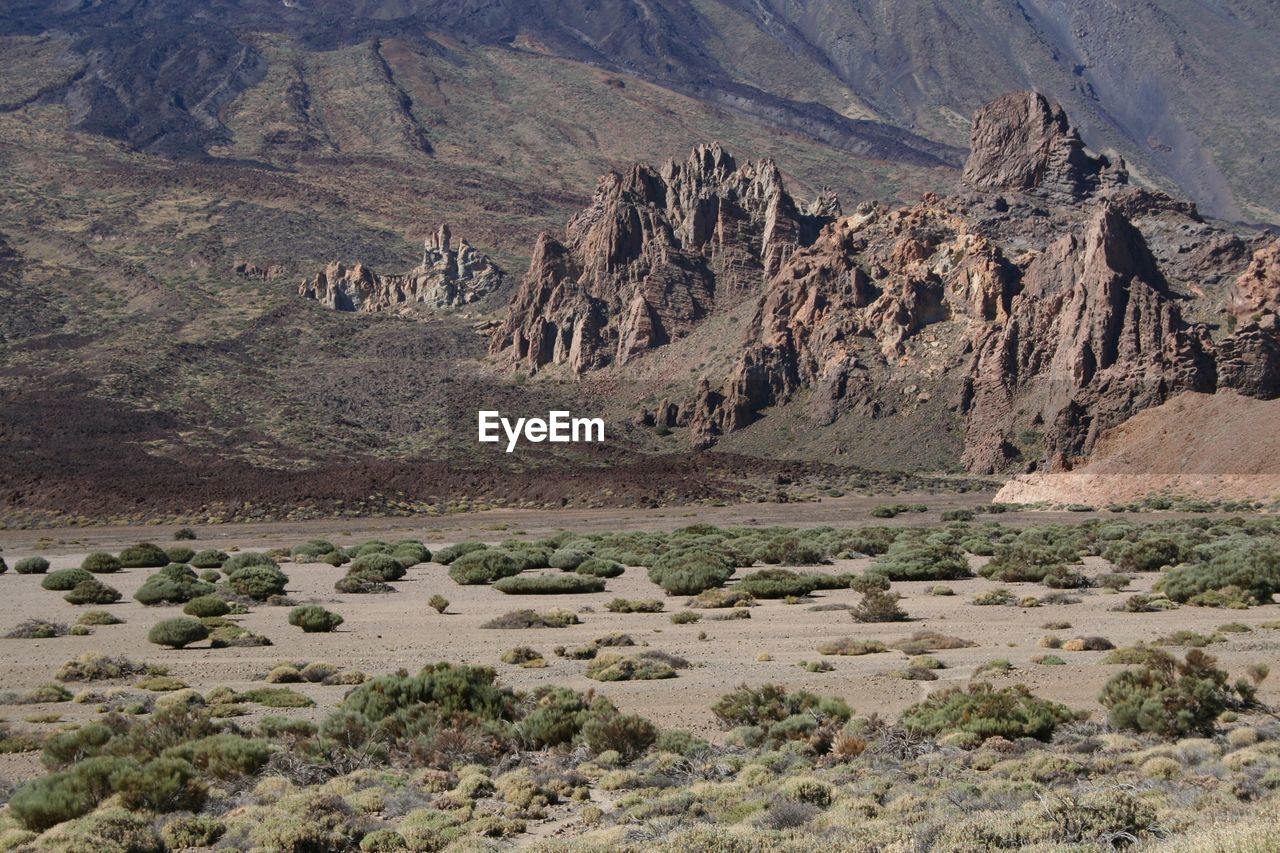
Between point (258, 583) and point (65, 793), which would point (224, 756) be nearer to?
point (65, 793)

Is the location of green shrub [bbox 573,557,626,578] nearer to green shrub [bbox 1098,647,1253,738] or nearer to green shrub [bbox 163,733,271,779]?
green shrub [bbox 1098,647,1253,738]

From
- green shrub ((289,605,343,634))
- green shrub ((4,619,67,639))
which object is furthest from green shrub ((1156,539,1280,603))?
green shrub ((4,619,67,639))

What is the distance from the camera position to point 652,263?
110m

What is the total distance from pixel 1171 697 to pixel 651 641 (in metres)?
9.61

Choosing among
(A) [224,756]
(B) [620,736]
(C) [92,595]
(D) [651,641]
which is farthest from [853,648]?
(C) [92,595]

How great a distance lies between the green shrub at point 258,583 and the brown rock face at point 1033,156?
85141 mm

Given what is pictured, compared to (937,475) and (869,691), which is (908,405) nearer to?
(937,475)

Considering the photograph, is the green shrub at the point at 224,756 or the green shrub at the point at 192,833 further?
the green shrub at the point at 224,756

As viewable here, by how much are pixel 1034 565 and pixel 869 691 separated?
16.5 metres

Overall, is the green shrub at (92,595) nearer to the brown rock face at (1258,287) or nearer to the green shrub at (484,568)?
the green shrub at (484,568)

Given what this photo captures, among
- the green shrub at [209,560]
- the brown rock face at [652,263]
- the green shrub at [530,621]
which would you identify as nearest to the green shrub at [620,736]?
the green shrub at [530,621]

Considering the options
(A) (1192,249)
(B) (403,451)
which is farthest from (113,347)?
(A) (1192,249)

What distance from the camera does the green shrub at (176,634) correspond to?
2166 centimetres

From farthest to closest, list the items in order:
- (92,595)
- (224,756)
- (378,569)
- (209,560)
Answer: (209,560)
(378,569)
(92,595)
(224,756)
